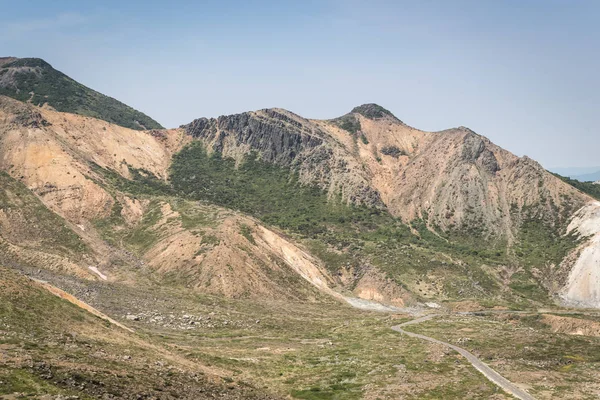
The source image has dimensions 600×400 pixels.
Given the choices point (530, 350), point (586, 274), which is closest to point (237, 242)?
point (530, 350)

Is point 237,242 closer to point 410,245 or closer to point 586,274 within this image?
point 410,245

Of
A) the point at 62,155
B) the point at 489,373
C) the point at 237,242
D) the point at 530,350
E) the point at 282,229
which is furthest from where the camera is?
the point at 282,229

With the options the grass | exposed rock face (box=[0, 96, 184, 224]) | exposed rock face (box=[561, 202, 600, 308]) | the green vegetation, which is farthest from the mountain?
the grass

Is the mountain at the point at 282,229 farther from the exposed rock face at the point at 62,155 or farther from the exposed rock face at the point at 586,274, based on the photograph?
the exposed rock face at the point at 586,274

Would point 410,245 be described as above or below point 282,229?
above

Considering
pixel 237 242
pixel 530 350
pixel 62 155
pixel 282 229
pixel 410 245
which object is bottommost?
pixel 530 350

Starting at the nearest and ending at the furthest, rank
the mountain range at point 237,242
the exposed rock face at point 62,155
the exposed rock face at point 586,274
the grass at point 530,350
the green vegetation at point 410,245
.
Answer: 1. the grass at point 530,350
2. the mountain range at point 237,242
3. the exposed rock face at point 62,155
4. the exposed rock face at point 586,274
5. the green vegetation at point 410,245

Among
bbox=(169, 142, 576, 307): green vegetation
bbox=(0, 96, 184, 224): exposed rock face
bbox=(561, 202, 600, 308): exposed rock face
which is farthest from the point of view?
bbox=(169, 142, 576, 307): green vegetation

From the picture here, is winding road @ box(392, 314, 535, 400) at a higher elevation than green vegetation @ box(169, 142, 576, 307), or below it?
below

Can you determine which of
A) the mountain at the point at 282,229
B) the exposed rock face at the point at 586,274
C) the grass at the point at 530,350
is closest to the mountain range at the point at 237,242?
the exposed rock face at the point at 586,274

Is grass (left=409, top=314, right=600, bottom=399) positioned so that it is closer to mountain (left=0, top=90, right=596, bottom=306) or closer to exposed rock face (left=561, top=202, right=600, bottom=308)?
mountain (left=0, top=90, right=596, bottom=306)

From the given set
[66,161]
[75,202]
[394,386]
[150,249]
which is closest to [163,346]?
[394,386]
